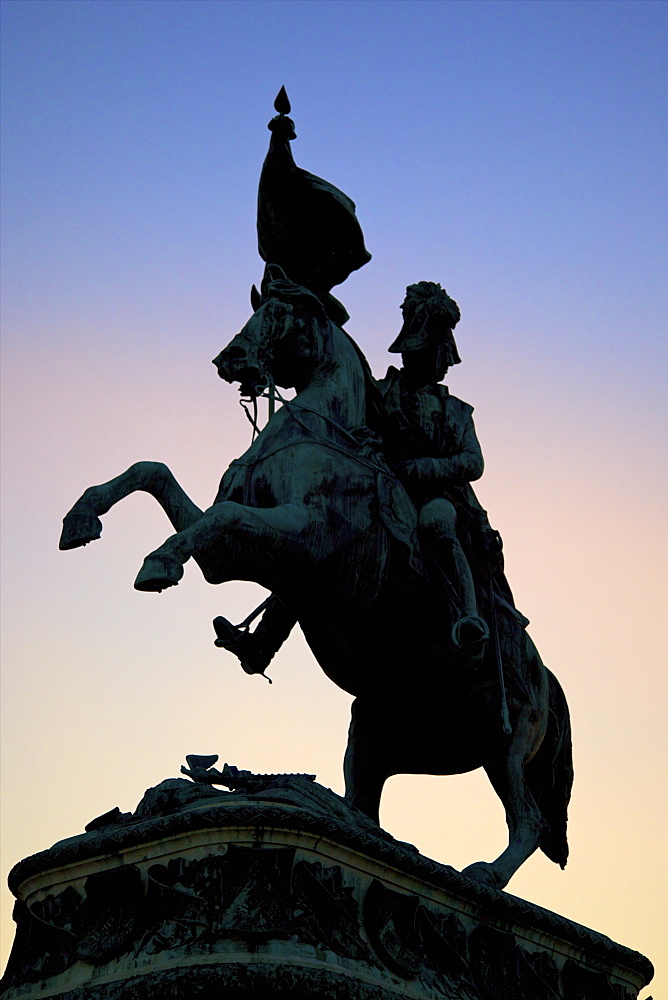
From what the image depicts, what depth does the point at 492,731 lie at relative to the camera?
1173 centimetres

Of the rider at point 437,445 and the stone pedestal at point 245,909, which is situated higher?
the rider at point 437,445

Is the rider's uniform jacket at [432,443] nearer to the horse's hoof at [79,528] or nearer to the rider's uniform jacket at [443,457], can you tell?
the rider's uniform jacket at [443,457]

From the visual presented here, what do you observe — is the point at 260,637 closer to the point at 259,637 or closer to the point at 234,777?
the point at 259,637

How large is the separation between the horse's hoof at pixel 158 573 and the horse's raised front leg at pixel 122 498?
556mm

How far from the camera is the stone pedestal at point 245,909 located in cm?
885

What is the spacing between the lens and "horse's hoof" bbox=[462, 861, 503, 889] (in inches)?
429

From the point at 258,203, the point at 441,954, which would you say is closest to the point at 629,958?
the point at 441,954

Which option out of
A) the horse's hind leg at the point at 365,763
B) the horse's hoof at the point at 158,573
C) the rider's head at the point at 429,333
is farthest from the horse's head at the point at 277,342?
the horse's hind leg at the point at 365,763

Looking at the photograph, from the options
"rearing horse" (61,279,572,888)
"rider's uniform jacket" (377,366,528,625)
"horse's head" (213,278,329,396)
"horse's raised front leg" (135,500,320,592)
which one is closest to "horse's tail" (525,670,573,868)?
"rearing horse" (61,279,572,888)

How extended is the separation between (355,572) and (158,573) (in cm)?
150

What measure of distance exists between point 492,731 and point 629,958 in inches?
63.0

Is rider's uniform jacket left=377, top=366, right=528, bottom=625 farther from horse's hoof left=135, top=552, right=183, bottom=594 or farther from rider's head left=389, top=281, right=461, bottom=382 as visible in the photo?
horse's hoof left=135, top=552, right=183, bottom=594

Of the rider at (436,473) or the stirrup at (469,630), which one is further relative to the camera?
the rider at (436,473)

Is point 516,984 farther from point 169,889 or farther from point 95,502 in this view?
point 95,502
